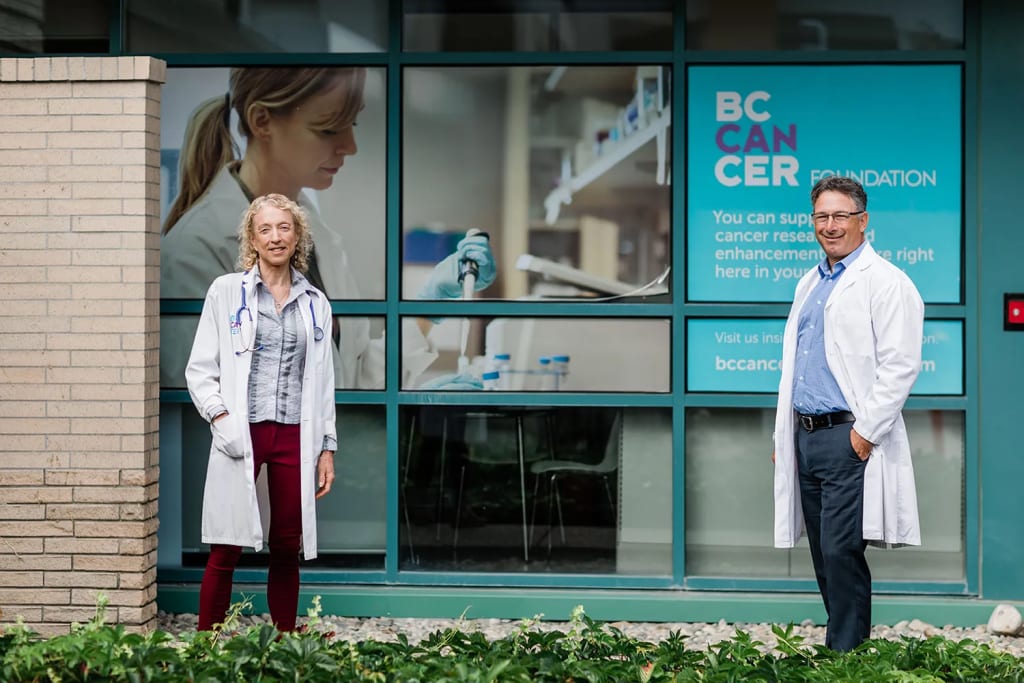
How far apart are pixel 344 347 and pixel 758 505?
221 centimetres

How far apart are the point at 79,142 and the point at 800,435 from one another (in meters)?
3.39

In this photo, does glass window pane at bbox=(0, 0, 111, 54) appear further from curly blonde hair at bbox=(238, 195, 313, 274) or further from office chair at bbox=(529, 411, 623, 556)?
office chair at bbox=(529, 411, 623, 556)

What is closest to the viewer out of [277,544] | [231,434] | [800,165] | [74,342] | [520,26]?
[231,434]

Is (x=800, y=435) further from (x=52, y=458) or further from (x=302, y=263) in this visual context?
(x=52, y=458)

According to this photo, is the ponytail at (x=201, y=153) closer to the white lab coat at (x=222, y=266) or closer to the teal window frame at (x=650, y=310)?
the white lab coat at (x=222, y=266)

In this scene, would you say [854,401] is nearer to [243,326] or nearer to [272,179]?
[243,326]

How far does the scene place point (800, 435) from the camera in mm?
5223

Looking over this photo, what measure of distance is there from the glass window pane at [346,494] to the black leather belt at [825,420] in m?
2.34

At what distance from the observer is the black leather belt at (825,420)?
506 cm

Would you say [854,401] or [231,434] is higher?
[854,401]

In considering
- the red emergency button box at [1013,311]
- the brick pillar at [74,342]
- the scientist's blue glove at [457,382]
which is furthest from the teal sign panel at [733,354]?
the brick pillar at [74,342]

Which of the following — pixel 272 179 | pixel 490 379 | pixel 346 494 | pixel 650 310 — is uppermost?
pixel 272 179

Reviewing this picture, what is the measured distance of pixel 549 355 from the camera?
6531 millimetres

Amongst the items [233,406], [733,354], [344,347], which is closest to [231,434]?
[233,406]
